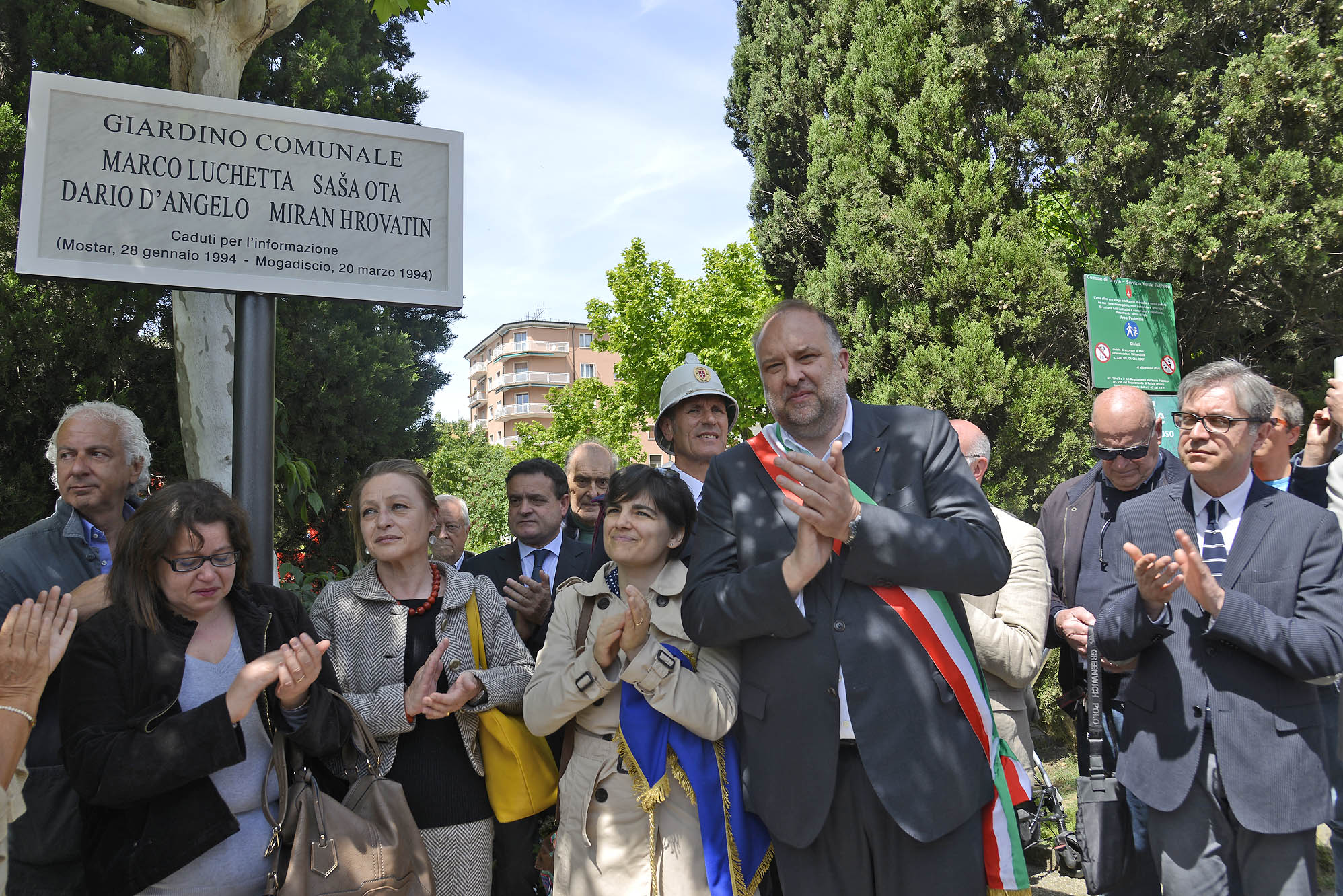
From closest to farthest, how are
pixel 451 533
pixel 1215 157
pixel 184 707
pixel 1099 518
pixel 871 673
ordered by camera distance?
1. pixel 871 673
2. pixel 184 707
3. pixel 1099 518
4. pixel 451 533
5. pixel 1215 157

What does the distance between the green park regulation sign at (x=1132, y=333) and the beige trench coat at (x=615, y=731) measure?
7071mm

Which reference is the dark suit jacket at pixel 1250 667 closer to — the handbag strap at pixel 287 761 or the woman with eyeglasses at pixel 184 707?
the handbag strap at pixel 287 761

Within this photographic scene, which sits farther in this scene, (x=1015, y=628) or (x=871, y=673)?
(x=1015, y=628)

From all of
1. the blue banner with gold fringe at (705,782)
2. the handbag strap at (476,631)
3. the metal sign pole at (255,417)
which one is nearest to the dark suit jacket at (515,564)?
the handbag strap at (476,631)

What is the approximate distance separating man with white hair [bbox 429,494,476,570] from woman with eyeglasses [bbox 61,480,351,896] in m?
2.11

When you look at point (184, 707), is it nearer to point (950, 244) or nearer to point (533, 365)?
point (950, 244)

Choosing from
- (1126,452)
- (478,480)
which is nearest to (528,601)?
(1126,452)

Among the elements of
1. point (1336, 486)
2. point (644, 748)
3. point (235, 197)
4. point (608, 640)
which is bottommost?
point (644, 748)

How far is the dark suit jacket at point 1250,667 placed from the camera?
2736mm

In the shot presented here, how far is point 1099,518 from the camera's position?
4.16 m

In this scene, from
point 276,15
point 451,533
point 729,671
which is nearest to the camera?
point 729,671

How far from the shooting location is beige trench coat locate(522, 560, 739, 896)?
2707 millimetres

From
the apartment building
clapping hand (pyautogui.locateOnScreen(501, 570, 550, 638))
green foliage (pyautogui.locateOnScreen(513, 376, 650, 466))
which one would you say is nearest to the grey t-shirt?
clapping hand (pyautogui.locateOnScreen(501, 570, 550, 638))

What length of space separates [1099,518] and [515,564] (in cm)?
281
